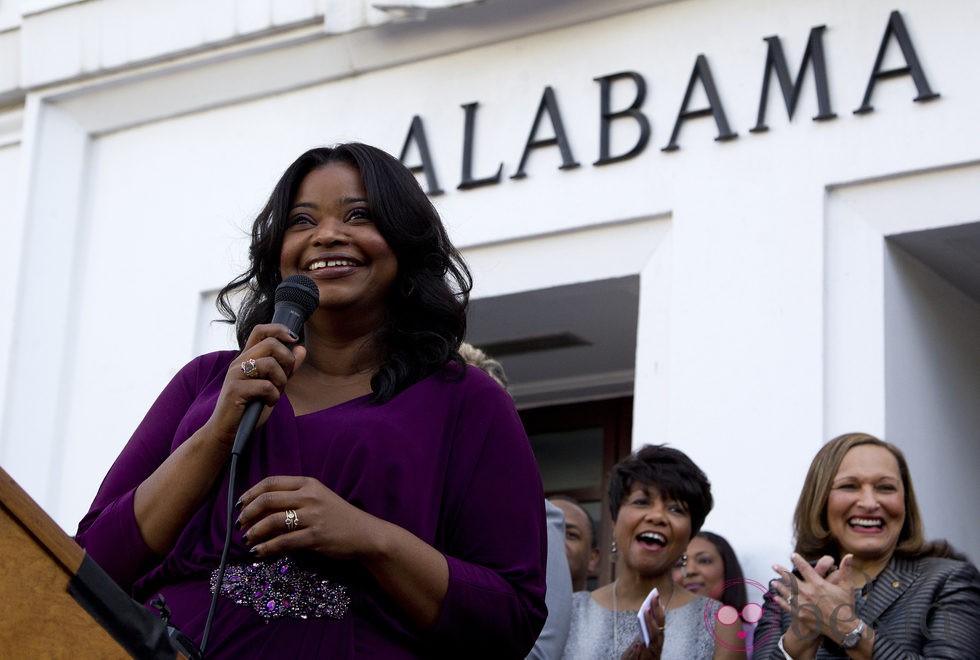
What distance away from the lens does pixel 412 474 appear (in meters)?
2.64

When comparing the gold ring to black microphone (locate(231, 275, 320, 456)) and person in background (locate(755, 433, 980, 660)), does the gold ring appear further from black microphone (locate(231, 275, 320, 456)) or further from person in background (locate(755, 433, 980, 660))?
person in background (locate(755, 433, 980, 660))

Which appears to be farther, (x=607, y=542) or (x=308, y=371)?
(x=607, y=542)

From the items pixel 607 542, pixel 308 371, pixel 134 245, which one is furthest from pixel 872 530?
pixel 134 245

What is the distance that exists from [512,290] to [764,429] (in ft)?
4.72

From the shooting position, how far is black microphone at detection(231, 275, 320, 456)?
2.51 meters

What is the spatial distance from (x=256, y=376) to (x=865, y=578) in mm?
2471

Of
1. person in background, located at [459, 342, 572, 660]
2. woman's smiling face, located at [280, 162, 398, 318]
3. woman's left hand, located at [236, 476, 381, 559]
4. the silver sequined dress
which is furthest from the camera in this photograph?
the silver sequined dress

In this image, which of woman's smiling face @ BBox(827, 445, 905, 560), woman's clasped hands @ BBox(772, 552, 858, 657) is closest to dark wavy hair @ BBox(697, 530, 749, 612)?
woman's smiling face @ BBox(827, 445, 905, 560)

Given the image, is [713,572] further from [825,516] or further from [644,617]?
[644,617]

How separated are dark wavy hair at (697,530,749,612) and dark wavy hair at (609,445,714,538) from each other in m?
0.43

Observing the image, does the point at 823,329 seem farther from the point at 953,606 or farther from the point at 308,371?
the point at 308,371

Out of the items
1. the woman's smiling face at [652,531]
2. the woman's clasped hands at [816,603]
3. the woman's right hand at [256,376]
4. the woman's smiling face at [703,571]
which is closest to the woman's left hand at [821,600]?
the woman's clasped hands at [816,603]

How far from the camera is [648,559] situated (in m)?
4.99

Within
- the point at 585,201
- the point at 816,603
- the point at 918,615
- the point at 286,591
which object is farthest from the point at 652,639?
the point at 585,201
